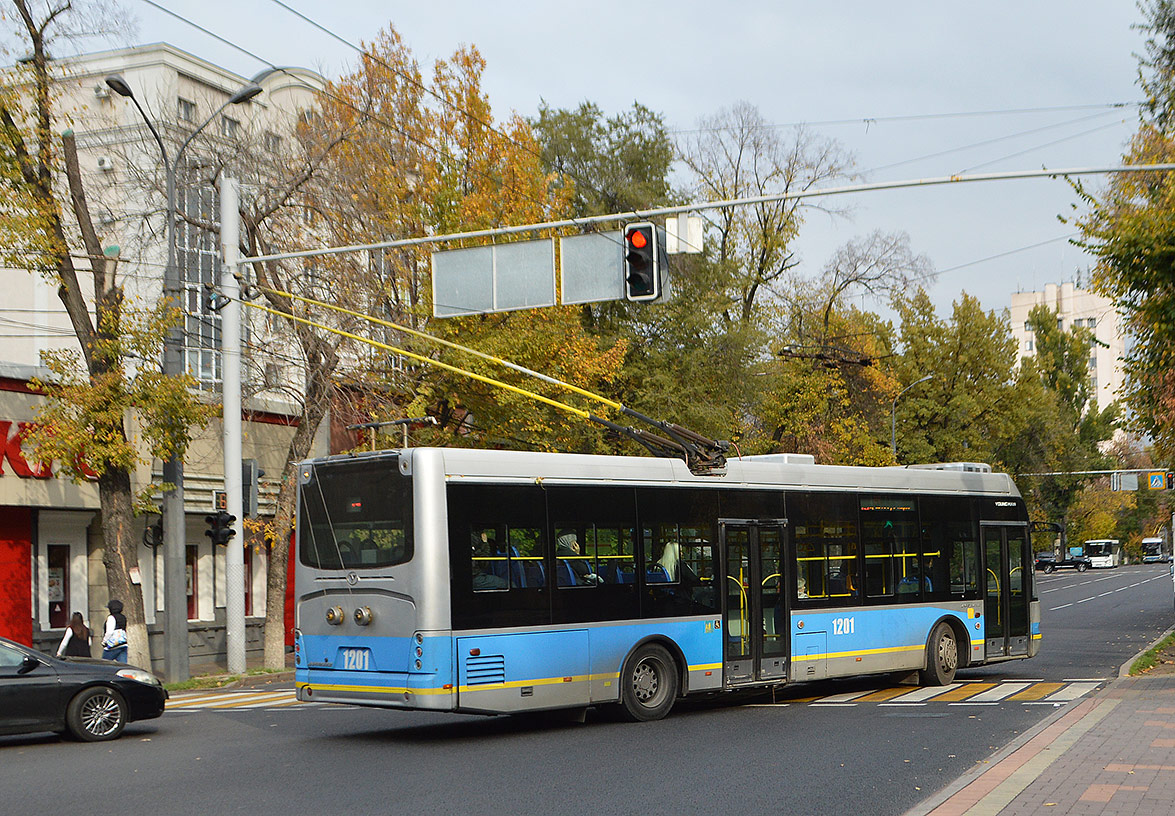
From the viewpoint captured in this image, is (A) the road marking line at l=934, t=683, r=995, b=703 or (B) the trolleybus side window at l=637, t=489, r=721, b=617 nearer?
(B) the trolleybus side window at l=637, t=489, r=721, b=617

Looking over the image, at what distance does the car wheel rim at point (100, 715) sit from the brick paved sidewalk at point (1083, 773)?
9000 mm

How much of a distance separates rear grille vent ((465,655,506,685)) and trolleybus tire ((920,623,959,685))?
7892mm

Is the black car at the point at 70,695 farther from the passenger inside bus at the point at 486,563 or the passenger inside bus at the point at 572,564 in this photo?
the passenger inside bus at the point at 572,564

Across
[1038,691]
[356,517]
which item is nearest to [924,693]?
[1038,691]

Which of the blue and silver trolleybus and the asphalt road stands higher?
the blue and silver trolleybus

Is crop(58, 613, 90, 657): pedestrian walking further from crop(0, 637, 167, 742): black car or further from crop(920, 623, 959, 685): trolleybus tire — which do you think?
crop(920, 623, 959, 685): trolleybus tire

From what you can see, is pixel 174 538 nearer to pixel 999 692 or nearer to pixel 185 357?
pixel 185 357

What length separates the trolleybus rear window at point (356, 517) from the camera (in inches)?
522

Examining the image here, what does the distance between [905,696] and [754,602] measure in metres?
2.90

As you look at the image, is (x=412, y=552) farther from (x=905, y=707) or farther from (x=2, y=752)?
(x=905, y=707)

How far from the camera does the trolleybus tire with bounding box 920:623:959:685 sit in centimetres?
1872

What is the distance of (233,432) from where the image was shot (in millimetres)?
Answer: 22250

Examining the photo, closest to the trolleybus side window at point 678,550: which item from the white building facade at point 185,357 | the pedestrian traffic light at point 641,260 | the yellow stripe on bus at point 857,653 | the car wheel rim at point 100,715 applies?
the yellow stripe on bus at point 857,653

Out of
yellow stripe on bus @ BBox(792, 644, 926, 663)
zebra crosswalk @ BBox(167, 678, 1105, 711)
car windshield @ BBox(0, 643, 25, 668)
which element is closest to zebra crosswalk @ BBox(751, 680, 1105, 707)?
zebra crosswalk @ BBox(167, 678, 1105, 711)
